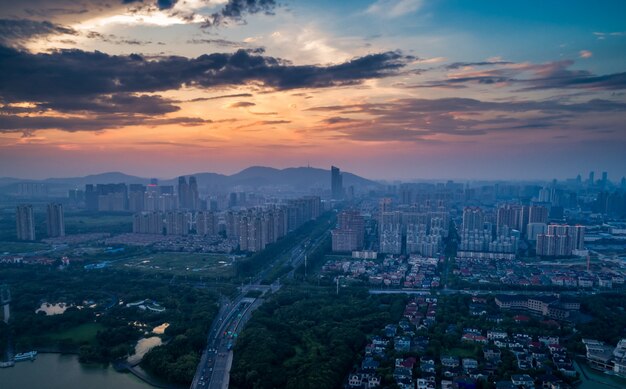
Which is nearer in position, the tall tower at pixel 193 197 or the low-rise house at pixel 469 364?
the low-rise house at pixel 469 364

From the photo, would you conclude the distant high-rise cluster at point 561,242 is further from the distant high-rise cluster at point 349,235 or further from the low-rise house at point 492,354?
the low-rise house at point 492,354

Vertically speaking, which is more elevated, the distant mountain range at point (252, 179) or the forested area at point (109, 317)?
the distant mountain range at point (252, 179)

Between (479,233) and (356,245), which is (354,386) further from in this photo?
(479,233)

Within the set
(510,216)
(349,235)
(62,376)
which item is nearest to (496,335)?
(62,376)

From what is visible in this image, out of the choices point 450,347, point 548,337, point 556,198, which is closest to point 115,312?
point 450,347

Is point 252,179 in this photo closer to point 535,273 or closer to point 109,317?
point 535,273

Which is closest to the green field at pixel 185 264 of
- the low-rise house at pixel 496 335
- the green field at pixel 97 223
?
the green field at pixel 97 223

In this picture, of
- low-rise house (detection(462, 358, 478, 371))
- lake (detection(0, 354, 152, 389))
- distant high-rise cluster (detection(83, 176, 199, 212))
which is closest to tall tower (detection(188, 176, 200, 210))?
distant high-rise cluster (detection(83, 176, 199, 212))
